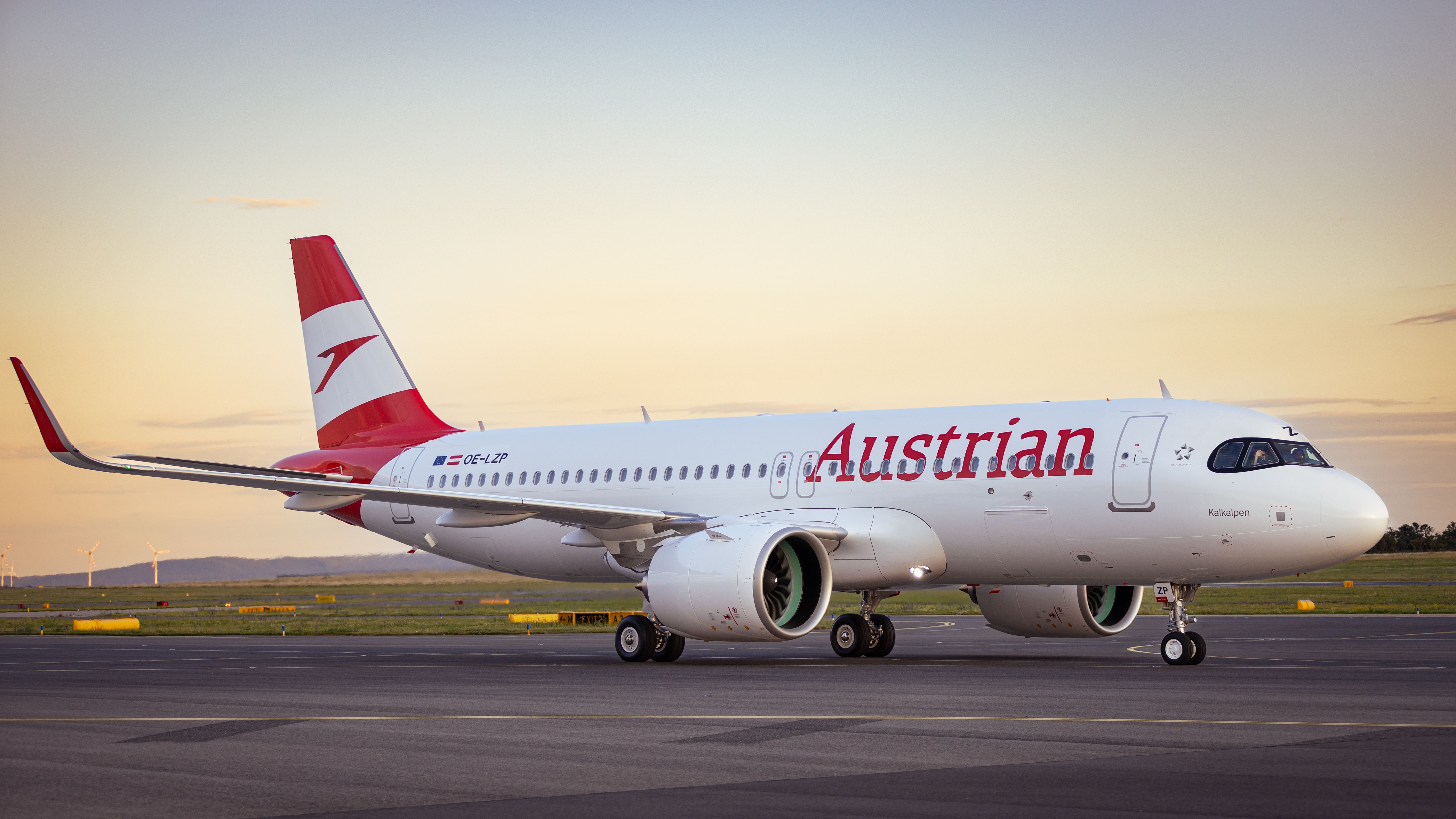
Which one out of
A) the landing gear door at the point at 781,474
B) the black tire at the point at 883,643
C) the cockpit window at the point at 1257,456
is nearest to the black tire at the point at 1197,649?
the cockpit window at the point at 1257,456

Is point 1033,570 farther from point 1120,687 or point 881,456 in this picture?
point 1120,687

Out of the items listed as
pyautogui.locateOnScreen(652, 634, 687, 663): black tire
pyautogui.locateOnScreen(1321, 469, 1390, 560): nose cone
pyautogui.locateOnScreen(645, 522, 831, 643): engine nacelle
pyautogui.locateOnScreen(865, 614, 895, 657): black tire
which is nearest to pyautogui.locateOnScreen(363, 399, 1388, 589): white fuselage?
pyautogui.locateOnScreen(1321, 469, 1390, 560): nose cone

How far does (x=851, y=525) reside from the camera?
2608cm

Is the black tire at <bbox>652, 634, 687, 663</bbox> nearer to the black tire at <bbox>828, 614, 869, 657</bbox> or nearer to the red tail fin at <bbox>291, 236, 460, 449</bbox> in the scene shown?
the black tire at <bbox>828, 614, 869, 657</bbox>

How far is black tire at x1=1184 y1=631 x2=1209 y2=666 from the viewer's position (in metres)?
22.6

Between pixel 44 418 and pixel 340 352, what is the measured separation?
1128 centimetres

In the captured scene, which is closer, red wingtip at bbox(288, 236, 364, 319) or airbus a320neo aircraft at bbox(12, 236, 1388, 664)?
airbus a320neo aircraft at bbox(12, 236, 1388, 664)

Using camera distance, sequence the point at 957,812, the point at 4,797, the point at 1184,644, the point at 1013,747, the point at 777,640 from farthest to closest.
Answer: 1. the point at 777,640
2. the point at 1184,644
3. the point at 1013,747
4. the point at 4,797
5. the point at 957,812

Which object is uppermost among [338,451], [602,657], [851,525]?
[338,451]

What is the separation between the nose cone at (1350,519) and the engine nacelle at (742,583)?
25.7 feet

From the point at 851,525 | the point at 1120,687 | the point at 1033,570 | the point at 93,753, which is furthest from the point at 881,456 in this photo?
the point at 93,753

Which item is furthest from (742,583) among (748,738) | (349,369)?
(349,369)

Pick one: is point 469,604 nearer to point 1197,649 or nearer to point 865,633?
point 865,633

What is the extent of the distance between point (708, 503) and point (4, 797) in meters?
18.7
